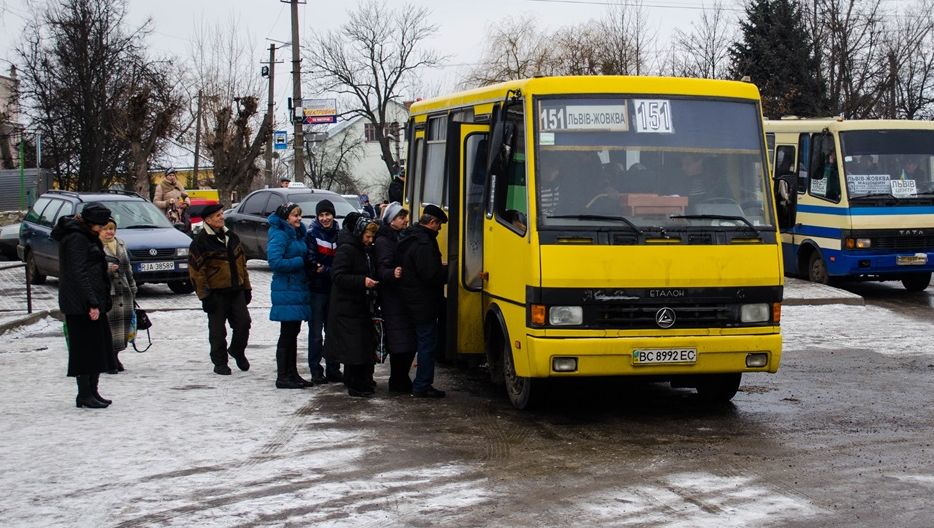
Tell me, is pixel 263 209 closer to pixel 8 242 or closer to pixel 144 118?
pixel 8 242

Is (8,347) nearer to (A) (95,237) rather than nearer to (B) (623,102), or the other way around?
(A) (95,237)

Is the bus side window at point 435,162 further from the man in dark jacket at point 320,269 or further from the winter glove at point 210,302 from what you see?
the winter glove at point 210,302

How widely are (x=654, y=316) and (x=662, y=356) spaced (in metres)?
0.30

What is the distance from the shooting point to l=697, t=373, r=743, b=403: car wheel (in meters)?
10.3

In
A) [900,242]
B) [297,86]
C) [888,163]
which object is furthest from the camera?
[297,86]

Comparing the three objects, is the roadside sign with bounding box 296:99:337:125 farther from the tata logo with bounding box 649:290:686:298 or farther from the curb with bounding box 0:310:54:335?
the tata logo with bounding box 649:290:686:298

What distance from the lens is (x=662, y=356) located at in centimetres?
916

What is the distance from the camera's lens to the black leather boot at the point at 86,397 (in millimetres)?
10336

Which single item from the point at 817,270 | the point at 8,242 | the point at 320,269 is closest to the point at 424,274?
the point at 320,269

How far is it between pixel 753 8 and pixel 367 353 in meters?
34.6

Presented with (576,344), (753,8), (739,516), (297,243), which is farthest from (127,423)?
(753,8)

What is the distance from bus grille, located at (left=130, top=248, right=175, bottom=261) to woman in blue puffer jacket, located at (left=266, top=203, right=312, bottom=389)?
875 centimetres

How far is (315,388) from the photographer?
1145 cm

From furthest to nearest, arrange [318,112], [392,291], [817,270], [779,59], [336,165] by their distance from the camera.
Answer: [336,165] < [779,59] < [318,112] < [817,270] < [392,291]
